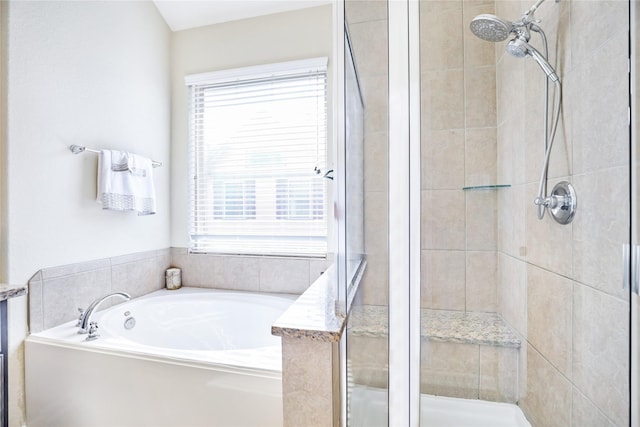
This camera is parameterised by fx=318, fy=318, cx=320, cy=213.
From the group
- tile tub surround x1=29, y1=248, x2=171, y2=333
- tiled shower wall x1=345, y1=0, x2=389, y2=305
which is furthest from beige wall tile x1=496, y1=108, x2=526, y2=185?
tile tub surround x1=29, y1=248, x2=171, y2=333

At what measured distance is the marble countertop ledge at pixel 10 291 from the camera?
132 centimetres

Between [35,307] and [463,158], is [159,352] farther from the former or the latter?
[463,158]

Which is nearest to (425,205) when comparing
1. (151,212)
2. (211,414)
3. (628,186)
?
(628,186)

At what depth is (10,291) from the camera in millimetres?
1339

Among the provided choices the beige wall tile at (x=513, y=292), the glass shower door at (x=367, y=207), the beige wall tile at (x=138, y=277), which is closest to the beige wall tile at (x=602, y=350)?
the beige wall tile at (x=513, y=292)

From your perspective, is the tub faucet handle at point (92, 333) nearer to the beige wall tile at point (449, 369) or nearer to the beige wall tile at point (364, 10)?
the beige wall tile at point (449, 369)

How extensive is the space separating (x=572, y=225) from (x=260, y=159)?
1.83 metres

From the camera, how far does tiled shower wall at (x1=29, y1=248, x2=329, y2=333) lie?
1.60 m

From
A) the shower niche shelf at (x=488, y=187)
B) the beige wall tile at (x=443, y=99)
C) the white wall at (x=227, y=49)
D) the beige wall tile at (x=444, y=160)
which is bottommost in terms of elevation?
the shower niche shelf at (x=488, y=187)

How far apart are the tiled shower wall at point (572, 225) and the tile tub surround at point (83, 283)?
6.75ft

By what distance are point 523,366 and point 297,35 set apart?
7.37ft

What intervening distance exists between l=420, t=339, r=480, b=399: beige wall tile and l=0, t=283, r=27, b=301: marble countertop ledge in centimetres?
164

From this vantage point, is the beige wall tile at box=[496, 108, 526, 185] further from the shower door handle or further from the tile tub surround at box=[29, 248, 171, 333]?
the tile tub surround at box=[29, 248, 171, 333]

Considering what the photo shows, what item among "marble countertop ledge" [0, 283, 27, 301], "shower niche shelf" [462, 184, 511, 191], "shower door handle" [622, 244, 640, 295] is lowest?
"marble countertop ledge" [0, 283, 27, 301]
